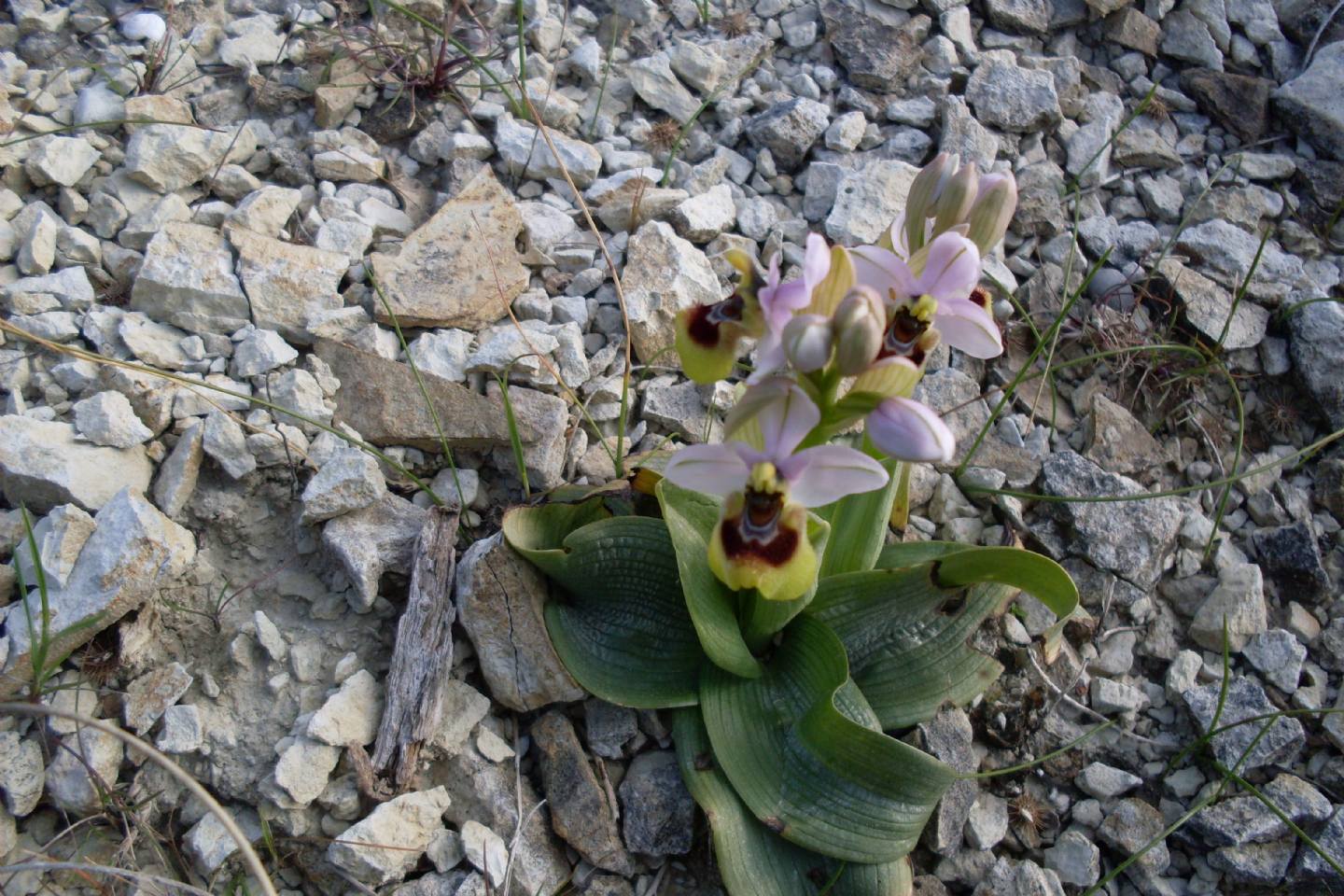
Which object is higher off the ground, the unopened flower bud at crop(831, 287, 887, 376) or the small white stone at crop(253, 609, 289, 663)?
the unopened flower bud at crop(831, 287, 887, 376)

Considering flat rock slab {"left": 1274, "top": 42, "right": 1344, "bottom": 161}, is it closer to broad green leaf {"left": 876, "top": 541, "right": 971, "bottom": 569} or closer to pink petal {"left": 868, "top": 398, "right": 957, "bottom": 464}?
broad green leaf {"left": 876, "top": 541, "right": 971, "bottom": 569}

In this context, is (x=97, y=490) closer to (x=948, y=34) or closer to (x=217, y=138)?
(x=217, y=138)

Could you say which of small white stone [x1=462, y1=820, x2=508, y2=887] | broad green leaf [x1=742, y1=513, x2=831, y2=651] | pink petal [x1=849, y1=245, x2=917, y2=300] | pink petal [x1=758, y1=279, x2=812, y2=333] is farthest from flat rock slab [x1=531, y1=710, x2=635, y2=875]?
pink petal [x1=849, y1=245, x2=917, y2=300]

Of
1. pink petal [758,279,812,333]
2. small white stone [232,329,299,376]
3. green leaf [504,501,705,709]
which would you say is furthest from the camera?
small white stone [232,329,299,376]

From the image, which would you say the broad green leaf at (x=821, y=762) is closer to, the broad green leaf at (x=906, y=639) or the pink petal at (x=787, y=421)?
the broad green leaf at (x=906, y=639)

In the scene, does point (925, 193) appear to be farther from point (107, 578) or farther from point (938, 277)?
point (107, 578)

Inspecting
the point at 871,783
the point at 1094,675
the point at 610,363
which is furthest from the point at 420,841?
the point at 1094,675

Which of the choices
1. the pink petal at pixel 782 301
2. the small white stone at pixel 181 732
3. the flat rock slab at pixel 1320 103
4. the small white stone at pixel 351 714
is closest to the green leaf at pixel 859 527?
the pink petal at pixel 782 301

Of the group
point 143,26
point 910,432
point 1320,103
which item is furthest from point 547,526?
point 1320,103
